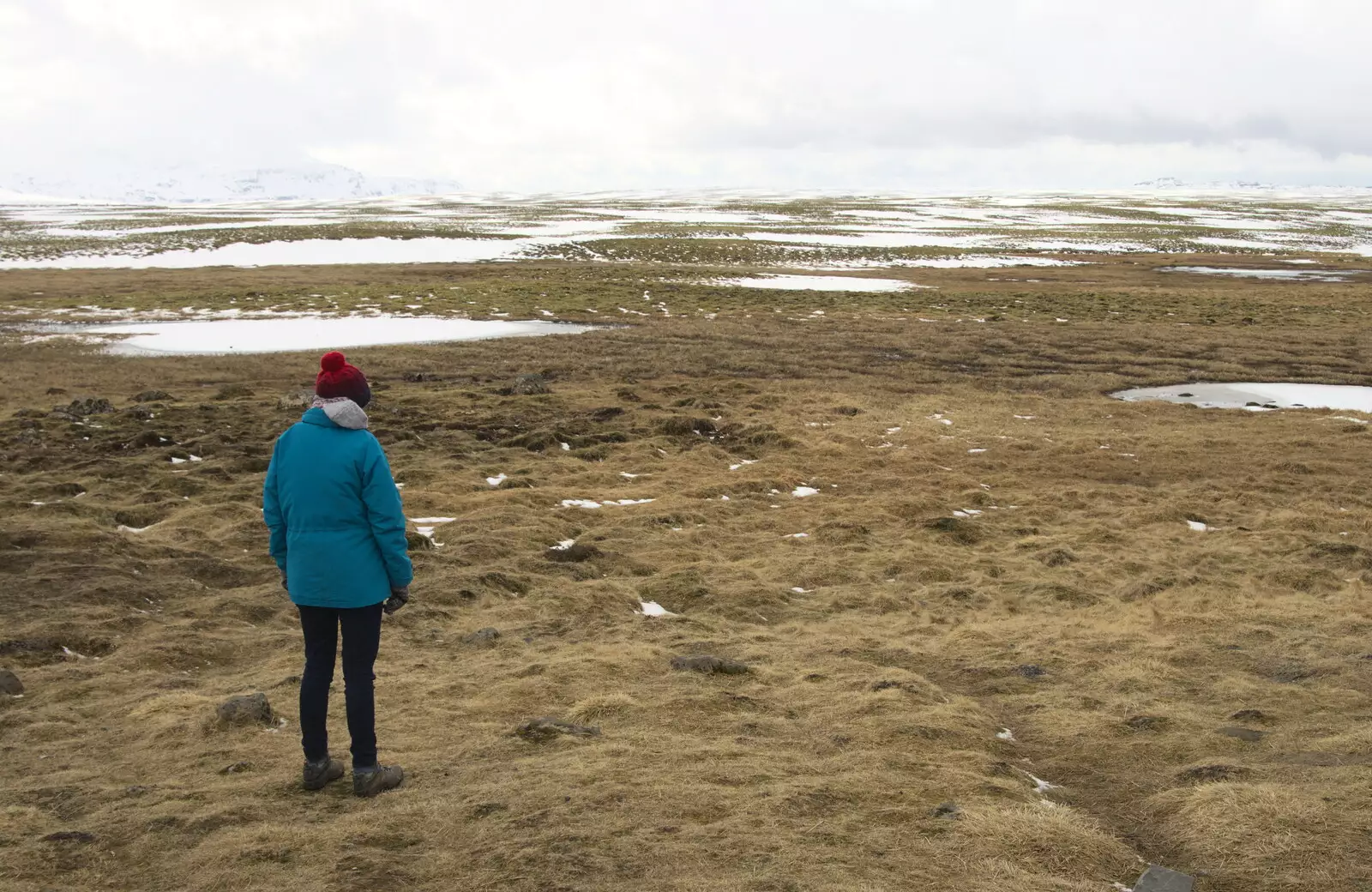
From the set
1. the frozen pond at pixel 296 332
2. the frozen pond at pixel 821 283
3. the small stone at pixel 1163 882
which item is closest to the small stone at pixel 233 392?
the frozen pond at pixel 296 332

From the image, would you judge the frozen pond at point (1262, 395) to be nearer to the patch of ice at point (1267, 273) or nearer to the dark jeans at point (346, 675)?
the dark jeans at point (346, 675)

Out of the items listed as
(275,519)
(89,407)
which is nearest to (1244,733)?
(275,519)

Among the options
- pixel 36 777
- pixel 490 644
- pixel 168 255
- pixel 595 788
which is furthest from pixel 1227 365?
pixel 168 255

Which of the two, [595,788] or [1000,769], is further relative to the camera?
[1000,769]

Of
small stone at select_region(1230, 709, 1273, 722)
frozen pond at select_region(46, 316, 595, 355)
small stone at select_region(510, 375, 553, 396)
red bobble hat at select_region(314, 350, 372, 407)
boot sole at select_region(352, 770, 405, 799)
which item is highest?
red bobble hat at select_region(314, 350, 372, 407)

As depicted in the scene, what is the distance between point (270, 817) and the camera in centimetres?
533

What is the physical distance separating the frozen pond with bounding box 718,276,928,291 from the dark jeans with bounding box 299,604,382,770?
137 feet

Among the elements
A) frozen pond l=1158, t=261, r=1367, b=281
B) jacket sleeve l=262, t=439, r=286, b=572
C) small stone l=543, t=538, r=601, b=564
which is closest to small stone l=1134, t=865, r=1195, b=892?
jacket sleeve l=262, t=439, r=286, b=572

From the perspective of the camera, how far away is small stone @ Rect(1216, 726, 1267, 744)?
673cm

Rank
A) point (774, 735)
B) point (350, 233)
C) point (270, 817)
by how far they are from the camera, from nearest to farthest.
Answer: point (270, 817)
point (774, 735)
point (350, 233)

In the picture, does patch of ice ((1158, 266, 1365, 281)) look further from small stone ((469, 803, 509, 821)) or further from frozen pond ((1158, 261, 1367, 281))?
small stone ((469, 803, 509, 821))

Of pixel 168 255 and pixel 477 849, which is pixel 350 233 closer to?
pixel 168 255

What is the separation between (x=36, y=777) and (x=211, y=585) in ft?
14.6

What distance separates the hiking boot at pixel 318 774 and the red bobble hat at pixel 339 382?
2079 millimetres
